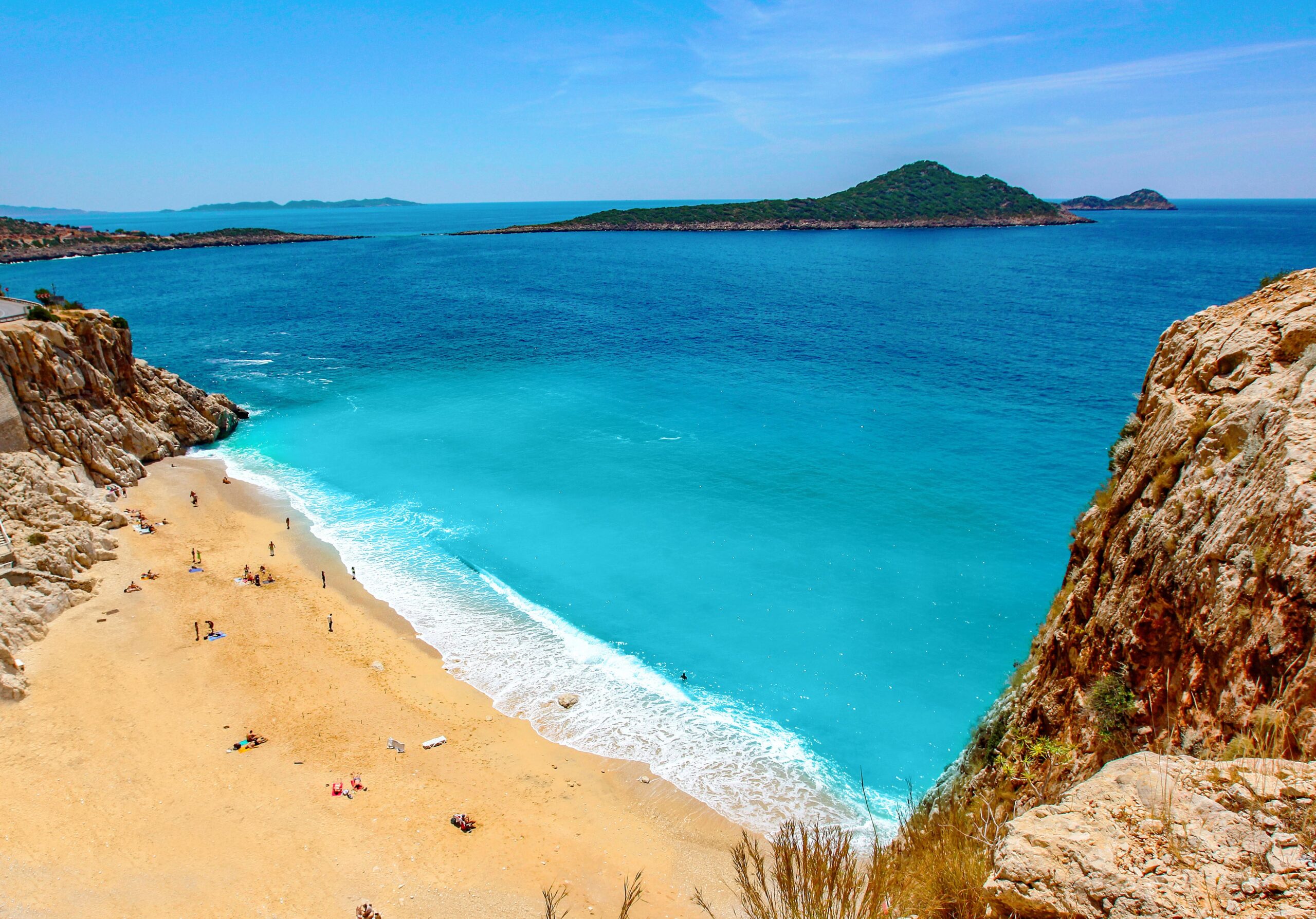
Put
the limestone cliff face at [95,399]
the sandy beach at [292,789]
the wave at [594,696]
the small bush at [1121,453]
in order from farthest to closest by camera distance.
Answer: the limestone cliff face at [95,399], the wave at [594,696], the sandy beach at [292,789], the small bush at [1121,453]

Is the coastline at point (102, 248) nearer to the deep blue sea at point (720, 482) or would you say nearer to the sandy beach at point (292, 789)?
the deep blue sea at point (720, 482)

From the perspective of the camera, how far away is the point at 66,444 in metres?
36.8

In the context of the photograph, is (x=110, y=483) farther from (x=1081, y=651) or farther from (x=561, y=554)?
(x=1081, y=651)


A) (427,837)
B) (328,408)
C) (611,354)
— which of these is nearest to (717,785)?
(427,837)

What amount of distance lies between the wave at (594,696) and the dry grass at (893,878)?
1267cm

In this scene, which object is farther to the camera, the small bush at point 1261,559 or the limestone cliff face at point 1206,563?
the small bush at point 1261,559

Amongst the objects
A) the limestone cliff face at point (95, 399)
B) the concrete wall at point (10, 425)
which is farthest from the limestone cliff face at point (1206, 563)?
the limestone cliff face at point (95, 399)

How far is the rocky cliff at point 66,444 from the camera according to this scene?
27750 mm

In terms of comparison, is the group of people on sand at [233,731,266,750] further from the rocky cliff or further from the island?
the island

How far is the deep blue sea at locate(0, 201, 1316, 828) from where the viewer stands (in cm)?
2550

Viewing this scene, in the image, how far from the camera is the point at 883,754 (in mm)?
23188

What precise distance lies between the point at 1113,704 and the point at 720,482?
107ft

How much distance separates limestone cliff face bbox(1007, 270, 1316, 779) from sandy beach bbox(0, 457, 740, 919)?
40.5ft

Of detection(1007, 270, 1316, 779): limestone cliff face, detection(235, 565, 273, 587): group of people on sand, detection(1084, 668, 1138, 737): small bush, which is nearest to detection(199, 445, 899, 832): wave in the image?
detection(235, 565, 273, 587): group of people on sand
